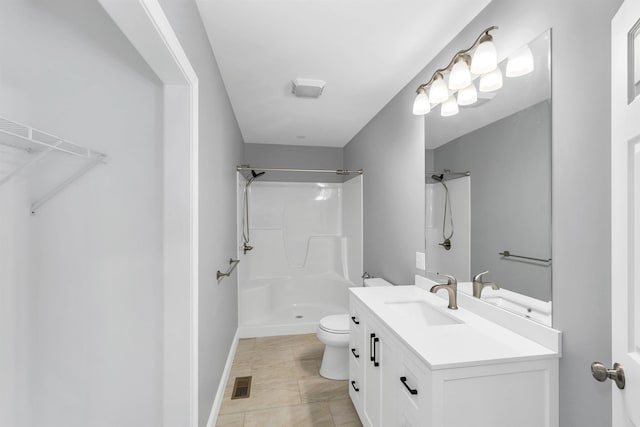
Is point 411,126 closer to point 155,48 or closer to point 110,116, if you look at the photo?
point 155,48

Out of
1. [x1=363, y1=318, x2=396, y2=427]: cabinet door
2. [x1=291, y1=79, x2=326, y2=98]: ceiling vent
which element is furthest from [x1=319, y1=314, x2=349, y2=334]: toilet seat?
[x1=291, y1=79, x2=326, y2=98]: ceiling vent

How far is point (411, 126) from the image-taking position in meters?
2.26

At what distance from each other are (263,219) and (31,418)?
114 inches

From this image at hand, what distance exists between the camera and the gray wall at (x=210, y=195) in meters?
Answer: 1.41

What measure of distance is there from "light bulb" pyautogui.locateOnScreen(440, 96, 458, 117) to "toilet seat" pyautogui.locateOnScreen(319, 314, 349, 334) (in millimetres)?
1724

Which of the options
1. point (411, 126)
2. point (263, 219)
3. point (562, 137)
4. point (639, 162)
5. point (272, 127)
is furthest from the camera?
point (263, 219)

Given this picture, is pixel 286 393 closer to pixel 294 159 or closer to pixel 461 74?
pixel 461 74

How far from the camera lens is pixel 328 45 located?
70.9 inches

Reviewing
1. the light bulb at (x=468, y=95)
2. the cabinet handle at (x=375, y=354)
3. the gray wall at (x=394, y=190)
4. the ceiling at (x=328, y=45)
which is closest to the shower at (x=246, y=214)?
the ceiling at (x=328, y=45)

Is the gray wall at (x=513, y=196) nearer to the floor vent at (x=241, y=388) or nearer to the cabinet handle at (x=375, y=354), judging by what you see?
the cabinet handle at (x=375, y=354)

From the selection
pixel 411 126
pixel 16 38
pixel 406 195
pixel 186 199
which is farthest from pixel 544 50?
pixel 16 38

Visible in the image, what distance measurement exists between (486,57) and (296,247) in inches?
128

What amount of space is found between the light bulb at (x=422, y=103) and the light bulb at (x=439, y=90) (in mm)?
100

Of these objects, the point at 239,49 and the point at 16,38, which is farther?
the point at 239,49
